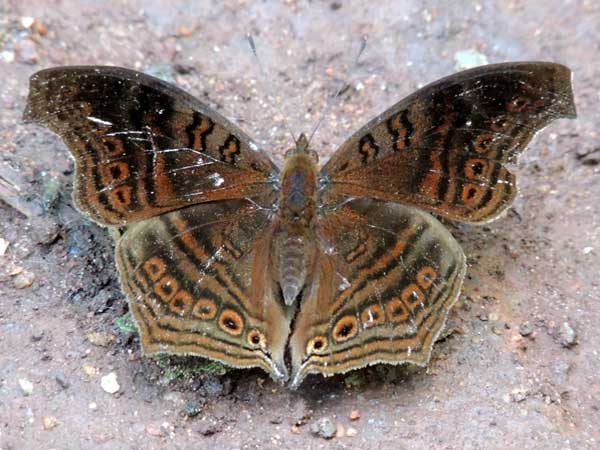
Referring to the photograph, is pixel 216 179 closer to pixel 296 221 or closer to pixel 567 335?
pixel 296 221

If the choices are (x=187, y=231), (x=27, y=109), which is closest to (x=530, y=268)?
(x=187, y=231)

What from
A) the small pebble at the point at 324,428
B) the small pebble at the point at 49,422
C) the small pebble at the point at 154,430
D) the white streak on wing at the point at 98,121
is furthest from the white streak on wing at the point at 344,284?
the small pebble at the point at 49,422

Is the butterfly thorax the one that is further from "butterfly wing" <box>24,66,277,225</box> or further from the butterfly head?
"butterfly wing" <box>24,66,277,225</box>

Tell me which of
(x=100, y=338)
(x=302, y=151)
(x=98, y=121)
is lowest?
(x=100, y=338)

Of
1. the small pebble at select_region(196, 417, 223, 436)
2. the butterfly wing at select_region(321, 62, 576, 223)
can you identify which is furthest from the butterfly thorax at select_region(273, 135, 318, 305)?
the small pebble at select_region(196, 417, 223, 436)

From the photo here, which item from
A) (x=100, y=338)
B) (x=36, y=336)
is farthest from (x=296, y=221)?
(x=36, y=336)
